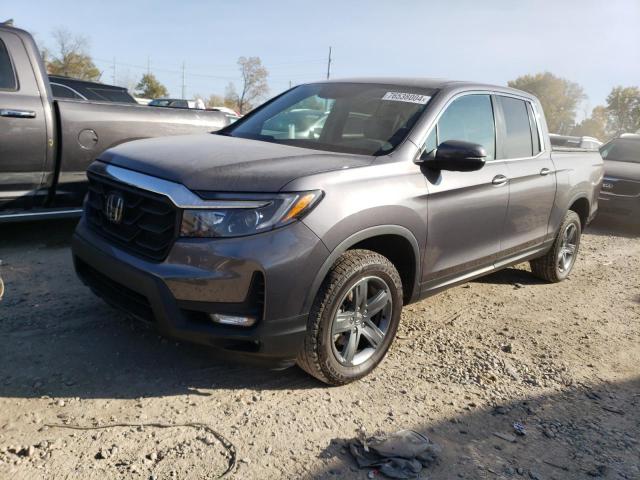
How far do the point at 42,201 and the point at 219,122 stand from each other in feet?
7.06

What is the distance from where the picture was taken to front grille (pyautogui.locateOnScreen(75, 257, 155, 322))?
8.93ft

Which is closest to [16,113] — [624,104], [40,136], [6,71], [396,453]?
[40,136]

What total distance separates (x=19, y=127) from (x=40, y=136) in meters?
0.18

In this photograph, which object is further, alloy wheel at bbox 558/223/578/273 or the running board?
alloy wheel at bbox 558/223/578/273

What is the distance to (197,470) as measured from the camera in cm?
227

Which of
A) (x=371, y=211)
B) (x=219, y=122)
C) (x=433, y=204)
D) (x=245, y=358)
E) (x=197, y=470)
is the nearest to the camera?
(x=197, y=470)

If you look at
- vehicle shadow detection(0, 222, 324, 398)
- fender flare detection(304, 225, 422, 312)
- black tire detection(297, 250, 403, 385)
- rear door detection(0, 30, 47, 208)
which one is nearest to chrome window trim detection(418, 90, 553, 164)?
fender flare detection(304, 225, 422, 312)

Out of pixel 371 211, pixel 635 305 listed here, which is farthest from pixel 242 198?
pixel 635 305

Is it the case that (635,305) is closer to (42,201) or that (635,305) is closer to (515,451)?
(515,451)

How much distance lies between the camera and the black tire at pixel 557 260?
517 cm

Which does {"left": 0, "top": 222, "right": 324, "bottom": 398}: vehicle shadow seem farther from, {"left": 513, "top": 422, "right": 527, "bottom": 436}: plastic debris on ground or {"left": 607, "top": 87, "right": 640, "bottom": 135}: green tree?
{"left": 607, "top": 87, "right": 640, "bottom": 135}: green tree

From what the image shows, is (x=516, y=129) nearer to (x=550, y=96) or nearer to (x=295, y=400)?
(x=295, y=400)

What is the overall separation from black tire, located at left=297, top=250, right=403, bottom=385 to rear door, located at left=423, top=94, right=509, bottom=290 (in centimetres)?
43

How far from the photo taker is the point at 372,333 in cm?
313
